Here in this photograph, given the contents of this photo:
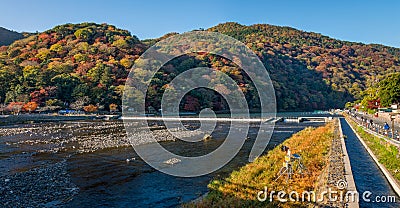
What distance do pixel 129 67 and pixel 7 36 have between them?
8919 centimetres

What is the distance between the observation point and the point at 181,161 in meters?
15.4

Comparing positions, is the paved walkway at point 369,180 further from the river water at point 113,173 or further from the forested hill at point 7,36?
the forested hill at point 7,36

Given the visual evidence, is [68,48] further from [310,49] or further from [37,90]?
[310,49]

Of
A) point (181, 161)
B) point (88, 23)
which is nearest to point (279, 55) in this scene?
point (88, 23)

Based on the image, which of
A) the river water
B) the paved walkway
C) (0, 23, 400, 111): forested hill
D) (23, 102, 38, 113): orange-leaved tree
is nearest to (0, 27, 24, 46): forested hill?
(0, 23, 400, 111): forested hill

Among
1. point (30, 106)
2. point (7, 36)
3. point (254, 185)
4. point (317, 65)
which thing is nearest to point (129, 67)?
point (30, 106)

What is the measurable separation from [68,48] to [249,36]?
313 feet

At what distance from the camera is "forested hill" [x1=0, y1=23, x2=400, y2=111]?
5744 centimetres

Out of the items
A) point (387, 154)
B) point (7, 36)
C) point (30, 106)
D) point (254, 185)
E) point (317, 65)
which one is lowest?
point (254, 185)

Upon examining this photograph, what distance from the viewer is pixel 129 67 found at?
7144cm

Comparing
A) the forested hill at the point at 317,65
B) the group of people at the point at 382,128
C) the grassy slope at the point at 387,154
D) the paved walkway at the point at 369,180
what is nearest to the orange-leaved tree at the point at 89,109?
the group of people at the point at 382,128

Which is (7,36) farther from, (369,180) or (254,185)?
(369,180)

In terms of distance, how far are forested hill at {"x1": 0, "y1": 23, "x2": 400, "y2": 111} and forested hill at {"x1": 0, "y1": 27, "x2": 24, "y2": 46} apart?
30514 millimetres

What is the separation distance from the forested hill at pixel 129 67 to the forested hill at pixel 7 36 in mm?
30514
